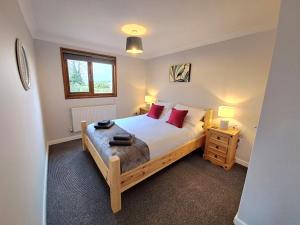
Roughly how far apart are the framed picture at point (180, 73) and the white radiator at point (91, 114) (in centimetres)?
190

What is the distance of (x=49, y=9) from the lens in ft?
5.78

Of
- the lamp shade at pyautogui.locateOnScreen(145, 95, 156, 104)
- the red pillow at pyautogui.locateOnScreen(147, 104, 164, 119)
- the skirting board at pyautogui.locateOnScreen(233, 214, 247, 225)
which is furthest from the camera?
the lamp shade at pyautogui.locateOnScreen(145, 95, 156, 104)

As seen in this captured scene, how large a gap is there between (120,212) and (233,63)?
2.94m

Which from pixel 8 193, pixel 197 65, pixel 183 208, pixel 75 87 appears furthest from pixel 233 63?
pixel 75 87

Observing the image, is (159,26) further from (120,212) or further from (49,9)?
(120,212)

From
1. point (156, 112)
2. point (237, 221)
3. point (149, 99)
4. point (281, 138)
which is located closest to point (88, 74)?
point (149, 99)

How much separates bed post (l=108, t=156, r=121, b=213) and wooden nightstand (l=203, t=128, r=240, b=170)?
1.81m

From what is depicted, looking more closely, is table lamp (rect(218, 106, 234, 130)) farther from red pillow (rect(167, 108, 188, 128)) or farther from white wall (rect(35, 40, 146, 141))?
white wall (rect(35, 40, 146, 141))

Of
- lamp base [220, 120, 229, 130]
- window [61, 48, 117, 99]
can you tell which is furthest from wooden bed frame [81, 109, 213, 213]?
window [61, 48, 117, 99]

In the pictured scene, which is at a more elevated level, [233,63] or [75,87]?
[233,63]

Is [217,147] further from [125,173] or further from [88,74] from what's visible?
[88,74]

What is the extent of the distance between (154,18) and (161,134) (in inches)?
69.3

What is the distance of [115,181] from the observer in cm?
148

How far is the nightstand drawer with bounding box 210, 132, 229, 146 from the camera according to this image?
2316 millimetres
